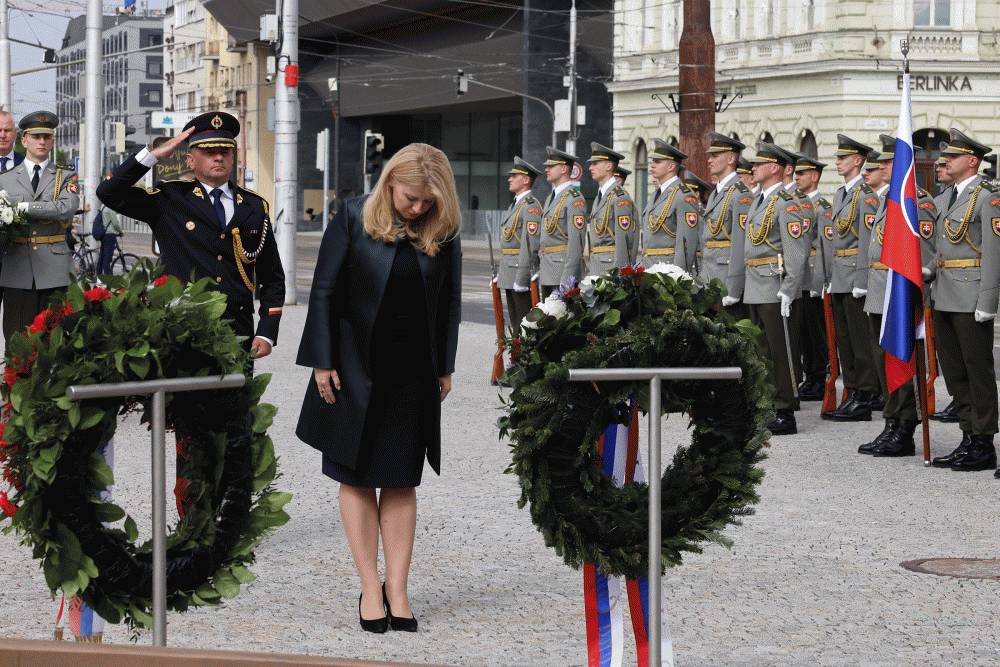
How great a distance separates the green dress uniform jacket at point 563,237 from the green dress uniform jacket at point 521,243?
0.41ft

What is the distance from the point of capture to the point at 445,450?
11414 mm

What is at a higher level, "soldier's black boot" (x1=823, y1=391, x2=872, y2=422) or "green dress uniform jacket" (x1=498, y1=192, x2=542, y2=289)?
"green dress uniform jacket" (x1=498, y1=192, x2=542, y2=289)

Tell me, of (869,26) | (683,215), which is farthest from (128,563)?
(869,26)

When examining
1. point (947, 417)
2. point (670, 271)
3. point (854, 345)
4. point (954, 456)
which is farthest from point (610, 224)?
point (670, 271)

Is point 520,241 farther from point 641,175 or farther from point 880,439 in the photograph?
point 641,175

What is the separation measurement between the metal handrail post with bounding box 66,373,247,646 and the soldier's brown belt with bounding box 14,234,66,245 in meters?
6.22

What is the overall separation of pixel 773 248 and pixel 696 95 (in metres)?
7.27

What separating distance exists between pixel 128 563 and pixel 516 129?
236ft

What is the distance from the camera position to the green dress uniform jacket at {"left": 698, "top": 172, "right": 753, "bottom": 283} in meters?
13.8

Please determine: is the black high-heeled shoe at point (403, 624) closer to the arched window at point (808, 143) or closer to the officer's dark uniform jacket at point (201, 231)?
the officer's dark uniform jacket at point (201, 231)

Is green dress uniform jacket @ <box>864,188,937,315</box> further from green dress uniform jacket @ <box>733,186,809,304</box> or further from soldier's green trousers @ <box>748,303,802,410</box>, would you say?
soldier's green trousers @ <box>748,303,802,410</box>

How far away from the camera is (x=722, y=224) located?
14.2 m

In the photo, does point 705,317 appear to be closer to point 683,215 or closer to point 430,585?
point 430,585

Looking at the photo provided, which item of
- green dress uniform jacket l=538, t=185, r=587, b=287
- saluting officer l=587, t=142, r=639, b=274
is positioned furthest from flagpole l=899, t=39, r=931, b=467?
green dress uniform jacket l=538, t=185, r=587, b=287
